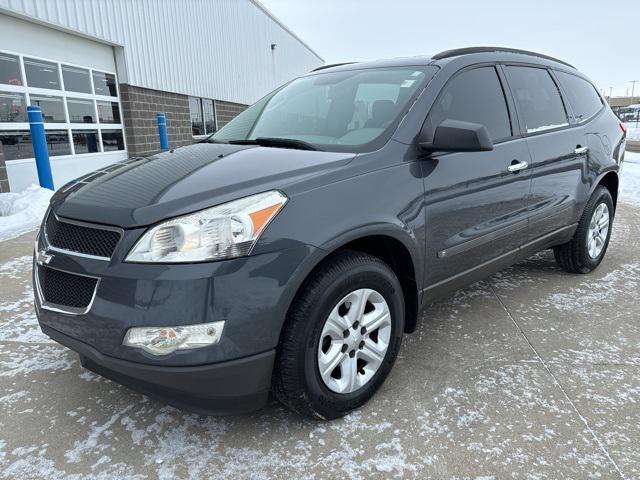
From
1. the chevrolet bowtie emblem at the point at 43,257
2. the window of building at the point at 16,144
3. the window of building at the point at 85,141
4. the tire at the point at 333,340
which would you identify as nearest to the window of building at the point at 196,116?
the window of building at the point at 85,141

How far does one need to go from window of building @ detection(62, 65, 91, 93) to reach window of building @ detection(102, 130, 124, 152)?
999 mm

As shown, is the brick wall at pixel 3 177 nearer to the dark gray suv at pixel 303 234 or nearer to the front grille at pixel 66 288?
the dark gray suv at pixel 303 234

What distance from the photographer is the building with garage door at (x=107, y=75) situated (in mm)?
7684

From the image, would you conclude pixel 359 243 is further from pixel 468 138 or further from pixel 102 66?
pixel 102 66

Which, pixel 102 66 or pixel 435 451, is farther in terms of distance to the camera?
pixel 102 66

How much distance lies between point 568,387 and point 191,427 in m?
1.88

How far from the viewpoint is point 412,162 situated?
2.42m

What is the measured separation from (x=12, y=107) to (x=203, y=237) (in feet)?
24.7

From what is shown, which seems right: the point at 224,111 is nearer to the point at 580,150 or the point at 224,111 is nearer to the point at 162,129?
the point at 162,129

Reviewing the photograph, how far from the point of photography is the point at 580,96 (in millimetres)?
4051

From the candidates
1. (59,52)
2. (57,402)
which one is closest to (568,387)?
(57,402)

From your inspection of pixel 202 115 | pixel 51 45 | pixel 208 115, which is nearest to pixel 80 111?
pixel 51 45

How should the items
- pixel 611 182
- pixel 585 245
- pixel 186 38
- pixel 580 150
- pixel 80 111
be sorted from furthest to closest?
1. pixel 186 38
2. pixel 80 111
3. pixel 611 182
4. pixel 585 245
5. pixel 580 150

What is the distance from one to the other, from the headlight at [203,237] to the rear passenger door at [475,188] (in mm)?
1044
